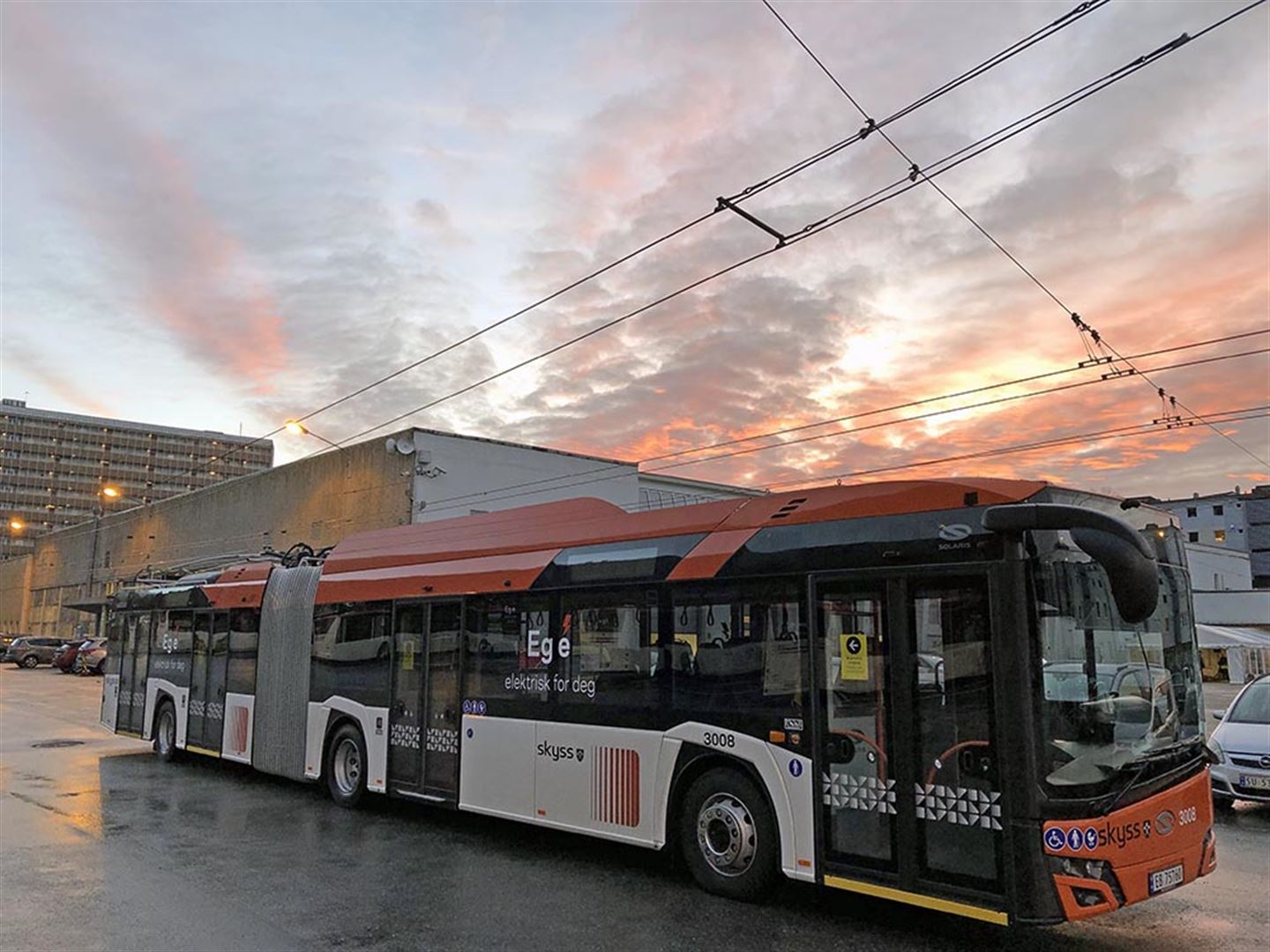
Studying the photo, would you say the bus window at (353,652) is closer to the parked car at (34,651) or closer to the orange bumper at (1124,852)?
the orange bumper at (1124,852)

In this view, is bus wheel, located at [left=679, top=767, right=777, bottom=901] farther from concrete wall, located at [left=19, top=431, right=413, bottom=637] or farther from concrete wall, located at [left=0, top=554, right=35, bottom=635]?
concrete wall, located at [left=0, top=554, right=35, bottom=635]

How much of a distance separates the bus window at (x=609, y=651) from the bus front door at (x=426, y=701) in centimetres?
177

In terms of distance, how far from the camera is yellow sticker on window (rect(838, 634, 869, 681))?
6383 millimetres

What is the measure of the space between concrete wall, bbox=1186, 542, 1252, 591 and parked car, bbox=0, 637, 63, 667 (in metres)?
59.3

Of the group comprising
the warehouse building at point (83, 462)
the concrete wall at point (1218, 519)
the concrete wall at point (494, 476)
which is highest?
the warehouse building at point (83, 462)

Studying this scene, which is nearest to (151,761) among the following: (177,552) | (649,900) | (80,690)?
(649,900)

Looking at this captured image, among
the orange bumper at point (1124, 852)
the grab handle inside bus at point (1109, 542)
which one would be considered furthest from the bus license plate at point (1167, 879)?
the grab handle inside bus at point (1109, 542)

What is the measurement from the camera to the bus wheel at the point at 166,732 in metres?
15.0

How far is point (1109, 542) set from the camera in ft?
17.5

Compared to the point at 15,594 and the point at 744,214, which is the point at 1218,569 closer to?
the point at 744,214

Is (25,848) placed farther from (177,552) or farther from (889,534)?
(177,552)

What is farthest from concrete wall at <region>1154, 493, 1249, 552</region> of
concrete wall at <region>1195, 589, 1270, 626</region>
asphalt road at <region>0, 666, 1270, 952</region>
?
asphalt road at <region>0, 666, 1270, 952</region>

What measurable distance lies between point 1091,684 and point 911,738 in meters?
1.14

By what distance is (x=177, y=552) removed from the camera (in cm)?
5291
